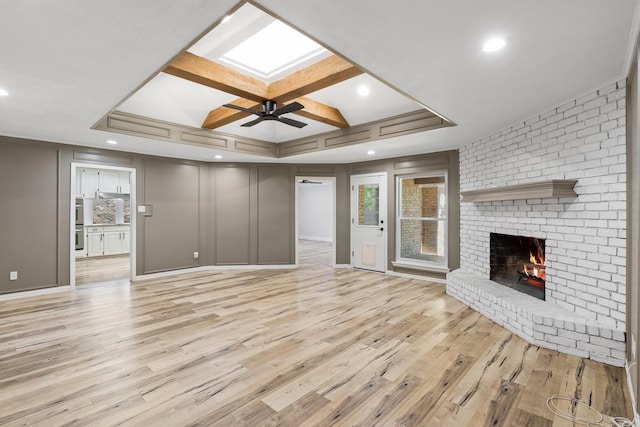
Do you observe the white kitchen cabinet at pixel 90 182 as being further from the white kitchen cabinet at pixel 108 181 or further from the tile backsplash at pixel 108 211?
the tile backsplash at pixel 108 211

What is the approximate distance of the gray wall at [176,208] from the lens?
179 inches

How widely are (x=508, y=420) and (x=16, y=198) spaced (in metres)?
6.30

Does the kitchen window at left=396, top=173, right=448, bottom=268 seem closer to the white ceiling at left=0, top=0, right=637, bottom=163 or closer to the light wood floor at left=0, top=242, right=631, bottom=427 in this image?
the light wood floor at left=0, top=242, right=631, bottom=427

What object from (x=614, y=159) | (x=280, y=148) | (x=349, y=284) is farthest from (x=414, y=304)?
(x=280, y=148)

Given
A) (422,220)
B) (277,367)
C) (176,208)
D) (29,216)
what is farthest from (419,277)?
(29,216)

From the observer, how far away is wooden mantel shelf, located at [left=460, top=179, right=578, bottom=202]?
292 centimetres

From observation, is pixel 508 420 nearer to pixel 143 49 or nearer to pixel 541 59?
pixel 541 59

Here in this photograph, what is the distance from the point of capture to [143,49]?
6.78 ft

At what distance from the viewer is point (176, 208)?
6.12 metres

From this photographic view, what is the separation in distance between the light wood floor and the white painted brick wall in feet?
2.08

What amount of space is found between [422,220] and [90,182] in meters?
8.25

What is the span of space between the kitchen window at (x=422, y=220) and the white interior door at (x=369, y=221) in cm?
31

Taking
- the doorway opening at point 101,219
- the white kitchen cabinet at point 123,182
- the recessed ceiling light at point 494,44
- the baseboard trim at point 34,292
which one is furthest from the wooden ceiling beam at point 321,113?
the white kitchen cabinet at point 123,182

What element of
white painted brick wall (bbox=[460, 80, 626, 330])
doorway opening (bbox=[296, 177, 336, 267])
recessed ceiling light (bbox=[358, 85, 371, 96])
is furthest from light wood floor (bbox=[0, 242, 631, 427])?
doorway opening (bbox=[296, 177, 336, 267])
